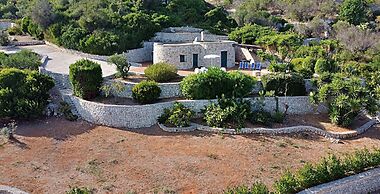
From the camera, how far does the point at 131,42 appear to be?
38.4 meters

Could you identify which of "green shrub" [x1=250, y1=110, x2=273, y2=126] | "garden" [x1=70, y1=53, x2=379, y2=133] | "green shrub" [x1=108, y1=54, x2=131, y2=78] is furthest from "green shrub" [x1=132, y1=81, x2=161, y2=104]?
"green shrub" [x1=250, y1=110, x2=273, y2=126]

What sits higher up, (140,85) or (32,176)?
(140,85)

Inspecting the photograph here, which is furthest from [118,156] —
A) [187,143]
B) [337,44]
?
[337,44]

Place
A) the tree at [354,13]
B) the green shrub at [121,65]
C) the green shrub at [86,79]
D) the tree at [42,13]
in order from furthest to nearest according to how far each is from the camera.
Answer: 1. the tree at [354,13]
2. the tree at [42,13]
3. the green shrub at [121,65]
4. the green shrub at [86,79]

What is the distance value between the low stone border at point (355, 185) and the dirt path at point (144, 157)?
8.27 feet

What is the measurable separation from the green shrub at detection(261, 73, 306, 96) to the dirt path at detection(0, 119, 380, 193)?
3.90m

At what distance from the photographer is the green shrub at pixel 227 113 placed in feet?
87.4

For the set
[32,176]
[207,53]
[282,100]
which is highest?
[207,53]

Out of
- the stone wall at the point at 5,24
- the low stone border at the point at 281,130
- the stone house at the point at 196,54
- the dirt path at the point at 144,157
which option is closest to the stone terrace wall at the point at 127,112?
the dirt path at the point at 144,157

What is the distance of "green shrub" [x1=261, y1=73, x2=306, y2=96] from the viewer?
2845 centimetres

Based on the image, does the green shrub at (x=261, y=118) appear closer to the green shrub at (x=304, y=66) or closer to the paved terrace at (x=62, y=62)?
the green shrub at (x=304, y=66)

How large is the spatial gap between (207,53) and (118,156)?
1456cm

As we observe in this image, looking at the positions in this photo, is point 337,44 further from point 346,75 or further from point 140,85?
point 140,85

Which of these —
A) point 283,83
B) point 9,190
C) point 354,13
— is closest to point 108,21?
point 283,83
